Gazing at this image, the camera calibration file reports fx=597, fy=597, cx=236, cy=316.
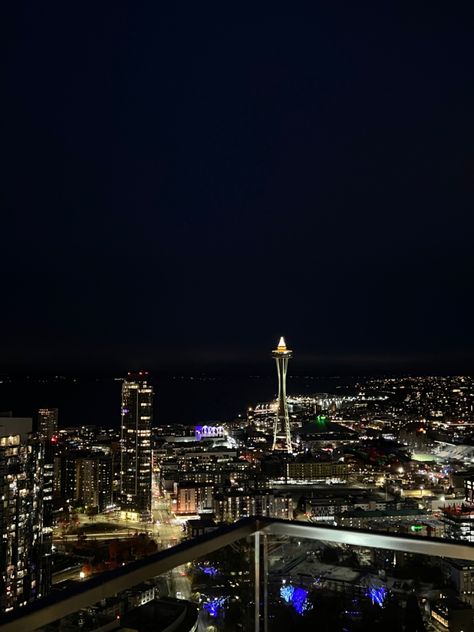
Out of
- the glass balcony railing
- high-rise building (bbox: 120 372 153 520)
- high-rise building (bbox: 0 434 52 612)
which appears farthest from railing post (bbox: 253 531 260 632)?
high-rise building (bbox: 120 372 153 520)

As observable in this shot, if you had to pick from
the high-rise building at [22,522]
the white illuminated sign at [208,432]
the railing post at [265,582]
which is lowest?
the white illuminated sign at [208,432]

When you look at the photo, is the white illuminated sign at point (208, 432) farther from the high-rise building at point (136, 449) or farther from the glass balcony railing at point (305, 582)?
the glass balcony railing at point (305, 582)

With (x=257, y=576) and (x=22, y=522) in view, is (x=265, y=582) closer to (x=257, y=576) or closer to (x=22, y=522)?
(x=257, y=576)

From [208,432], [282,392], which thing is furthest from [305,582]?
[208,432]

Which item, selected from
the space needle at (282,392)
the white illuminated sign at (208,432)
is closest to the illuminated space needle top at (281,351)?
the space needle at (282,392)

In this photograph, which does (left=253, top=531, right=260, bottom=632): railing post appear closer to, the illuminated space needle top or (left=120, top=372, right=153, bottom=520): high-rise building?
(left=120, top=372, right=153, bottom=520): high-rise building

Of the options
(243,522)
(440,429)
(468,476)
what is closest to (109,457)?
(468,476)

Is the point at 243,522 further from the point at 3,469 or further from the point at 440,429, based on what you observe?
the point at 440,429
